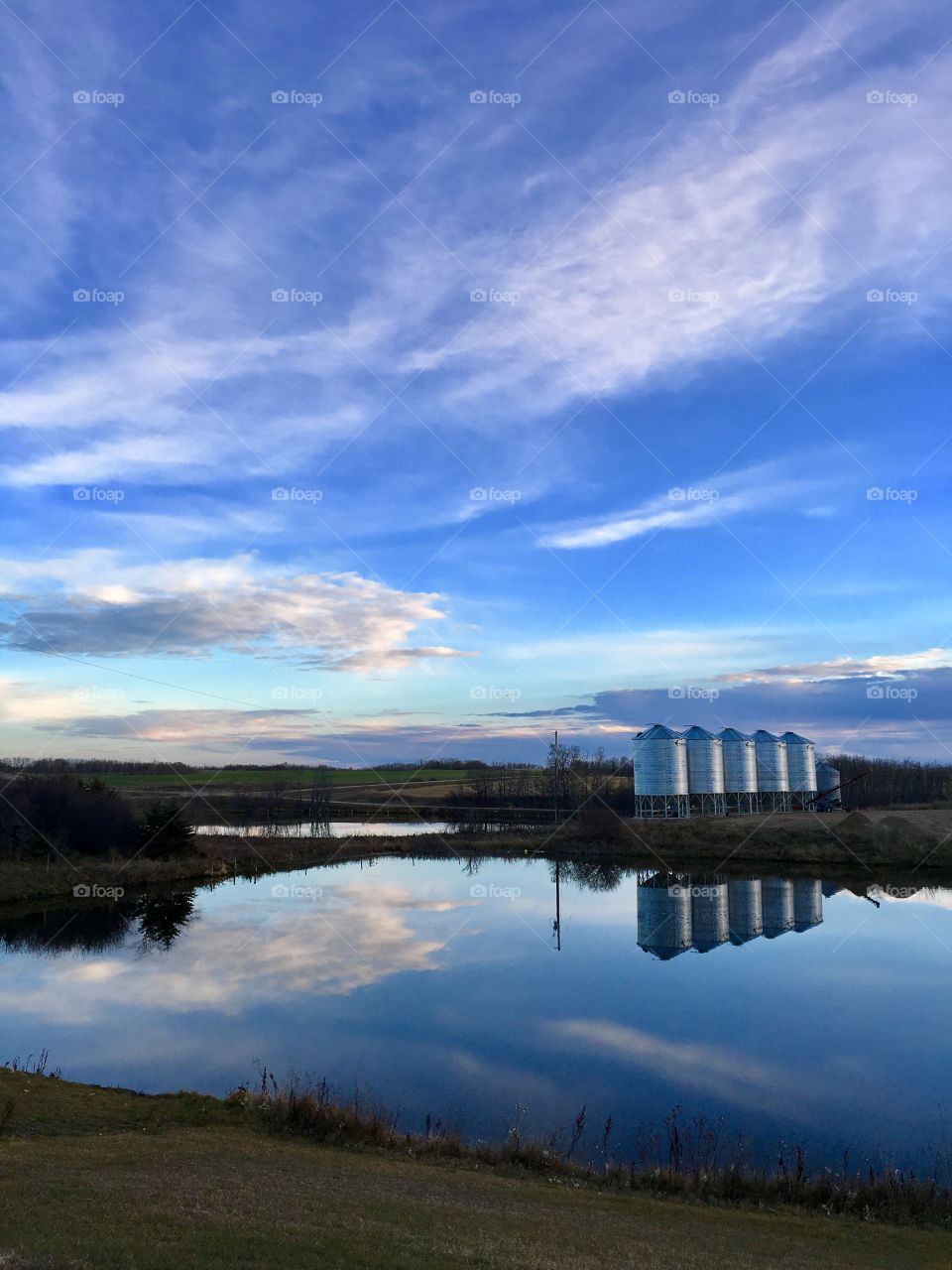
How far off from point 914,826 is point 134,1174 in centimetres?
6390

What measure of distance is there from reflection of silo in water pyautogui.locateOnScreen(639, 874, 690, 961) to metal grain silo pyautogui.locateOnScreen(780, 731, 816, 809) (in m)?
30.4

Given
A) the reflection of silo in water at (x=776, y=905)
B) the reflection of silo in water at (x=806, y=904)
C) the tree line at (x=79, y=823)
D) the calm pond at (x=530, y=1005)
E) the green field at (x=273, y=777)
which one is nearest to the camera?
the calm pond at (x=530, y=1005)

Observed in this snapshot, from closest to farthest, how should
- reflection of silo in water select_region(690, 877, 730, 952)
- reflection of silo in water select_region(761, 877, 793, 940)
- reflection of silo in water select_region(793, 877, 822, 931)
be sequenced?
reflection of silo in water select_region(690, 877, 730, 952) < reflection of silo in water select_region(761, 877, 793, 940) < reflection of silo in water select_region(793, 877, 822, 931)

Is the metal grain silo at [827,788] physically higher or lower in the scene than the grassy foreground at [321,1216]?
higher

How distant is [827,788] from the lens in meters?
86.1

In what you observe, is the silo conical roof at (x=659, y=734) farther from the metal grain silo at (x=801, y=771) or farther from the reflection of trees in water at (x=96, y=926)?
the reflection of trees in water at (x=96, y=926)

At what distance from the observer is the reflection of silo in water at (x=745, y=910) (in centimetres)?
3788

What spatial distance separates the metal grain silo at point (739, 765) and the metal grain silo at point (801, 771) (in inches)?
202

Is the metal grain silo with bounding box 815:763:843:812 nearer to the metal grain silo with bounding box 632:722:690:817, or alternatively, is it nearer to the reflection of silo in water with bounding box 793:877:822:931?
the metal grain silo with bounding box 632:722:690:817

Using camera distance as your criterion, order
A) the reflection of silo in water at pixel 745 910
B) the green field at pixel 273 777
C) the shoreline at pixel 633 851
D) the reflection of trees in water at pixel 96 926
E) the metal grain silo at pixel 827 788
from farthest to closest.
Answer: the green field at pixel 273 777 < the metal grain silo at pixel 827 788 < the shoreline at pixel 633 851 < the reflection of silo in water at pixel 745 910 < the reflection of trees in water at pixel 96 926

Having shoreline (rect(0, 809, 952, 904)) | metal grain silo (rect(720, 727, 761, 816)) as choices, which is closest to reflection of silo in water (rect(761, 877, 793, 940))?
shoreline (rect(0, 809, 952, 904))

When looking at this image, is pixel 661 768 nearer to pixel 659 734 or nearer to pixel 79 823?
pixel 659 734

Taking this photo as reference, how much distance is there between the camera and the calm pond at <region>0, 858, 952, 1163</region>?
18.5 m

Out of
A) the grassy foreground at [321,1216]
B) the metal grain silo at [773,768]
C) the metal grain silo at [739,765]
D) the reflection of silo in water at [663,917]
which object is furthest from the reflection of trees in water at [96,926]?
the metal grain silo at [773,768]
